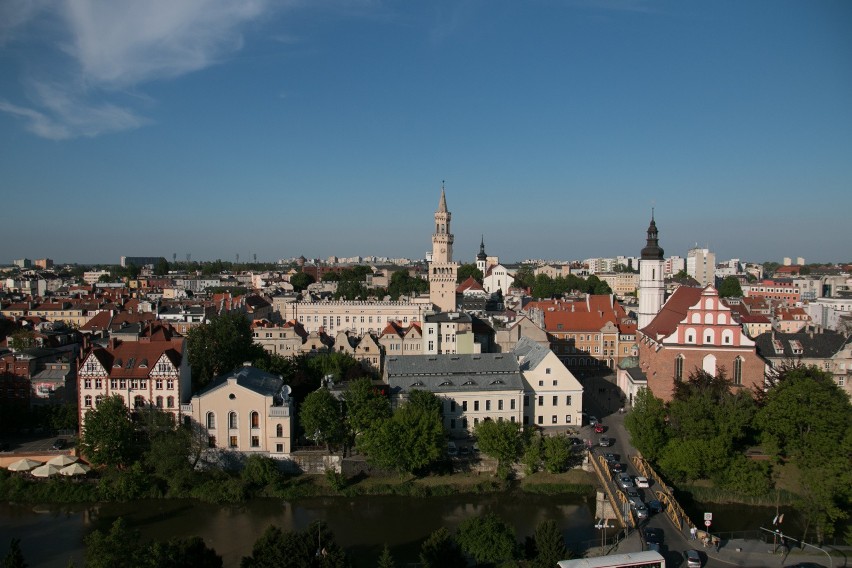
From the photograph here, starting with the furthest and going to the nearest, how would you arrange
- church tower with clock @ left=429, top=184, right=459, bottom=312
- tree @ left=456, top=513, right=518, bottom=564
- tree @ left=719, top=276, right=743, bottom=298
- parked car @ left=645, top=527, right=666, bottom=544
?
tree @ left=719, top=276, right=743, bottom=298, church tower with clock @ left=429, top=184, right=459, bottom=312, parked car @ left=645, top=527, right=666, bottom=544, tree @ left=456, top=513, right=518, bottom=564

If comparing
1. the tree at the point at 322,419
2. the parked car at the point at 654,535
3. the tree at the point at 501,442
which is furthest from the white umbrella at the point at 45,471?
the parked car at the point at 654,535

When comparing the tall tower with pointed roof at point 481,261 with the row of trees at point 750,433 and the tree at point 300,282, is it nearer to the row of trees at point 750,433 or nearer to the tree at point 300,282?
the tree at point 300,282

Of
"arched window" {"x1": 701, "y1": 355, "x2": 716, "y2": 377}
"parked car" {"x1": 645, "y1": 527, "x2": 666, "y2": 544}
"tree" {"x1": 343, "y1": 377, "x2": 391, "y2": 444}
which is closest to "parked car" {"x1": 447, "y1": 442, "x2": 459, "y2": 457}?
"tree" {"x1": 343, "y1": 377, "x2": 391, "y2": 444}

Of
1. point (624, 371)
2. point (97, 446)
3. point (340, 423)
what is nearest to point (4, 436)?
point (97, 446)

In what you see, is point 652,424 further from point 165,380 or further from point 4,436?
point 4,436

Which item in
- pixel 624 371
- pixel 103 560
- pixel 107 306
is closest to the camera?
pixel 103 560

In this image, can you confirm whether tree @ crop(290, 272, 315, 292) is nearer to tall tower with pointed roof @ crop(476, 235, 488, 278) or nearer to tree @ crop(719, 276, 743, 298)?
tall tower with pointed roof @ crop(476, 235, 488, 278)

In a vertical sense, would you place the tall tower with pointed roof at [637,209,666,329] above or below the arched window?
above
